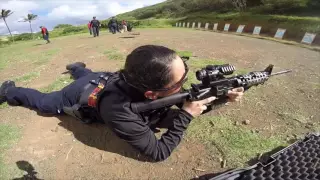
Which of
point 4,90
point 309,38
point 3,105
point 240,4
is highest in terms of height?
point 4,90

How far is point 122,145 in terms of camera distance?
13.7 ft

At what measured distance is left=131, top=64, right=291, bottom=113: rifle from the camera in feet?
9.68

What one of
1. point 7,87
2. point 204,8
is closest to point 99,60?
point 7,87

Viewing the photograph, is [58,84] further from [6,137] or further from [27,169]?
[27,169]

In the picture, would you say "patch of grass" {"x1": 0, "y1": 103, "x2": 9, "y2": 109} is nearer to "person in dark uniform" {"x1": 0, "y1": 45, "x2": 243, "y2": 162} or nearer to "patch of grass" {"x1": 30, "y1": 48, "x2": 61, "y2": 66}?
"person in dark uniform" {"x1": 0, "y1": 45, "x2": 243, "y2": 162}

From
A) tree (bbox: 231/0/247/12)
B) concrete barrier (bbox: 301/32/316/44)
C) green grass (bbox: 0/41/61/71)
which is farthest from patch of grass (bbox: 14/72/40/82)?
tree (bbox: 231/0/247/12)

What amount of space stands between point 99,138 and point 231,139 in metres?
2.01

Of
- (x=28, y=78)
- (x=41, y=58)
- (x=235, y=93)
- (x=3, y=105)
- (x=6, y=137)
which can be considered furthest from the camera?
(x=41, y=58)

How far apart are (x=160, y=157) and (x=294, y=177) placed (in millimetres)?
1493

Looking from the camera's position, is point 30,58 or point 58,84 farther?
point 30,58

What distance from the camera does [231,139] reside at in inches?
167

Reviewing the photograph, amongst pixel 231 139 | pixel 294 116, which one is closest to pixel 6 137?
pixel 231 139

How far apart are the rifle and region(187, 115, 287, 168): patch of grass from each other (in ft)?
2.85

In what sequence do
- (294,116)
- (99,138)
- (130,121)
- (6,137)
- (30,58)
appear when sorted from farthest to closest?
(30,58)
(294,116)
(6,137)
(99,138)
(130,121)
